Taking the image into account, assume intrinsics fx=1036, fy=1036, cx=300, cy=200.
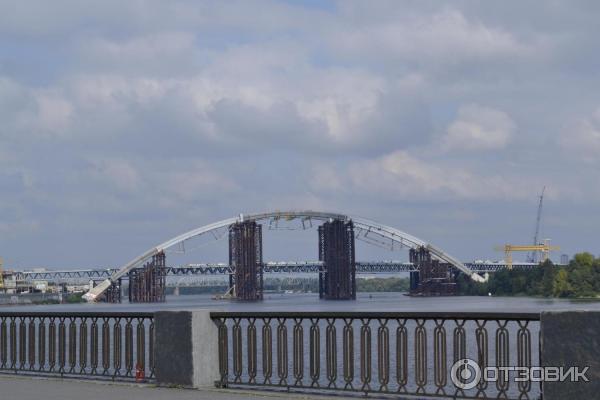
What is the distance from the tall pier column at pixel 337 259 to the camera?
614 ft

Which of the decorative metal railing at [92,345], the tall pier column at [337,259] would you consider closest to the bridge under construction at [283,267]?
the tall pier column at [337,259]

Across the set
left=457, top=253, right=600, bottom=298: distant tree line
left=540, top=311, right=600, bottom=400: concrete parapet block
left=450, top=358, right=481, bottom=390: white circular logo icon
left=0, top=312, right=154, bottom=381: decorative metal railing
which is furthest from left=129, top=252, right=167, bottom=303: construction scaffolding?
left=540, top=311, right=600, bottom=400: concrete parapet block

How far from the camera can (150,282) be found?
17950cm

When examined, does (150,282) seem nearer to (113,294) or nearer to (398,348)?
(113,294)

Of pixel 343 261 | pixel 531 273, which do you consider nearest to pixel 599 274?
pixel 531 273

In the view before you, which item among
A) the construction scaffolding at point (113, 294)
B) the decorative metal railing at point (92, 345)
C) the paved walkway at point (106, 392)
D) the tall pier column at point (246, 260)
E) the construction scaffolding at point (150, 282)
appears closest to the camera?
the paved walkway at point (106, 392)

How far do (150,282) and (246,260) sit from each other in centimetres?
1704

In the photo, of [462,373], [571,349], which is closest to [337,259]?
[462,373]

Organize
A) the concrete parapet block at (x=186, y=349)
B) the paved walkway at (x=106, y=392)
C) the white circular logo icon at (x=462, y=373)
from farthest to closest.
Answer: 1. the concrete parapet block at (x=186, y=349)
2. the paved walkway at (x=106, y=392)
3. the white circular logo icon at (x=462, y=373)

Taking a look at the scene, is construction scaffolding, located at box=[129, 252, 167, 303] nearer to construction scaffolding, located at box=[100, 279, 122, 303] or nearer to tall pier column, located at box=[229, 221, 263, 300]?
construction scaffolding, located at box=[100, 279, 122, 303]

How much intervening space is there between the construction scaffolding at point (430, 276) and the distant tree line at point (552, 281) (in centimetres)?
1059

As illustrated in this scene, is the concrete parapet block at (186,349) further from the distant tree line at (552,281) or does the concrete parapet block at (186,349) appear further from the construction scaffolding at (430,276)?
the construction scaffolding at (430,276)

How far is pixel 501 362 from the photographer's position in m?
11.8

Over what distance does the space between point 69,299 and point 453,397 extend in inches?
7060
